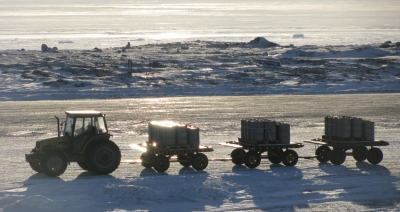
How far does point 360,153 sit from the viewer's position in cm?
2017

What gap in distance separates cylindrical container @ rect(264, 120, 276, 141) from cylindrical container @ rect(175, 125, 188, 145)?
2.53 metres

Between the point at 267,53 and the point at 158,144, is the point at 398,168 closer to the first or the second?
the point at 158,144

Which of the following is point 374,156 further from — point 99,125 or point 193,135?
point 99,125

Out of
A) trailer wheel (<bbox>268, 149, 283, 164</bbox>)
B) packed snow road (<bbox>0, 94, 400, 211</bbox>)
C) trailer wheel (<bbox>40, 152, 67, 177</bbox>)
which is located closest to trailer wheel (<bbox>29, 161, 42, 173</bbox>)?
packed snow road (<bbox>0, 94, 400, 211</bbox>)

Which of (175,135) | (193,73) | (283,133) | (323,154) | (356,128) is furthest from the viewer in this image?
(193,73)

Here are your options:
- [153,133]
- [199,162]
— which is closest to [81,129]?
[153,133]

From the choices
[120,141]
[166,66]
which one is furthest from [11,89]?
[120,141]

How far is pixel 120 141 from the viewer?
80.4 feet

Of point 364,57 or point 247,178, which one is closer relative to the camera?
point 247,178

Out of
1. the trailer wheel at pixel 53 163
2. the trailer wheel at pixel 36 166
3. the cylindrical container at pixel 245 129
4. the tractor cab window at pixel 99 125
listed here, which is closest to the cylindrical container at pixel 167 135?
the tractor cab window at pixel 99 125

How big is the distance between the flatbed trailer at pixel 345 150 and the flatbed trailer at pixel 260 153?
3.92 ft

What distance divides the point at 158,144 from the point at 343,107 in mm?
19690

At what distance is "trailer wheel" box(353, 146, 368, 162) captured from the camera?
20062 mm

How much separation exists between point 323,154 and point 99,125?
7.19m
